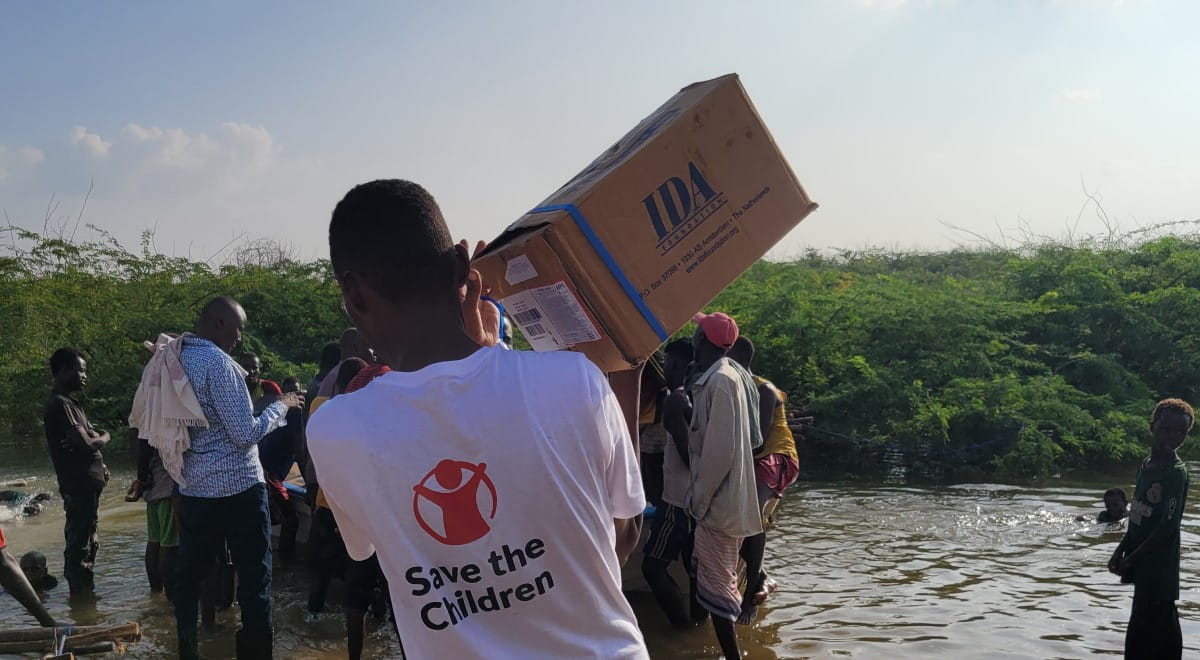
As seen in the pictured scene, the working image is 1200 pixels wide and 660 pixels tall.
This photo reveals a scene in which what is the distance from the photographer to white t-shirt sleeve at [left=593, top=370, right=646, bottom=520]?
66.8 inches

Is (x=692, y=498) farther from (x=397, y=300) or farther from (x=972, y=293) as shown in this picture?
(x=972, y=293)

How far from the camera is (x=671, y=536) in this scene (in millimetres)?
6012

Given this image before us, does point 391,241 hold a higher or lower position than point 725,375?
higher

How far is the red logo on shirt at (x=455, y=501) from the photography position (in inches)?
63.0

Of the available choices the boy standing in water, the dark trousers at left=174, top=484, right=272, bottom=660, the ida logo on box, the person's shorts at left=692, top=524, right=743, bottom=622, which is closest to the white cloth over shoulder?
the dark trousers at left=174, top=484, right=272, bottom=660

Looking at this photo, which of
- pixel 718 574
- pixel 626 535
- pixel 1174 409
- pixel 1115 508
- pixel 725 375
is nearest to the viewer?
pixel 626 535

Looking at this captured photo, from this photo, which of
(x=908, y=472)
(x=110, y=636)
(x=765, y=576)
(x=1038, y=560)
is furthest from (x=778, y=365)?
(x=110, y=636)

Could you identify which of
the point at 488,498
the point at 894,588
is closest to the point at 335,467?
the point at 488,498

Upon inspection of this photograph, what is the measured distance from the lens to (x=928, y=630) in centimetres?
611

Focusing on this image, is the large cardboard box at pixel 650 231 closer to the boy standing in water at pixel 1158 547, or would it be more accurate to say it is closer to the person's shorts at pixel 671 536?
the boy standing in water at pixel 1158 547

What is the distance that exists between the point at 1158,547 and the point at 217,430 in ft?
15.5

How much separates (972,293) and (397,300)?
50.7 feet

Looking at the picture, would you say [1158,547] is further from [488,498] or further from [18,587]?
[18,587]

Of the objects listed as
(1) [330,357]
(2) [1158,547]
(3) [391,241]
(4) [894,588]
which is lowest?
(4) [894,588]
